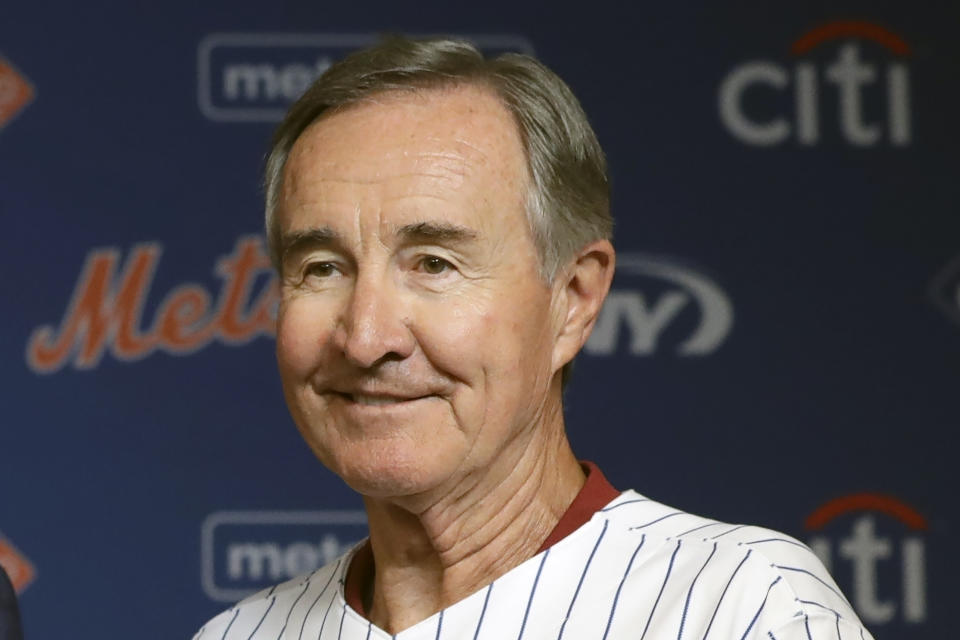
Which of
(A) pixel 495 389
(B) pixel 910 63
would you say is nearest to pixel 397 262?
(A) pixel 495 389

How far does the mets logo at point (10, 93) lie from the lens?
8.79 ft

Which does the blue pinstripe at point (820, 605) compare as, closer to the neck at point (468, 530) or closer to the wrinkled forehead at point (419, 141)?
the neck at point (468, 530)

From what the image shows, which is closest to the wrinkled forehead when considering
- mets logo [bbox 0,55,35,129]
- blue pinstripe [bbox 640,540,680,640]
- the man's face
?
the man's face

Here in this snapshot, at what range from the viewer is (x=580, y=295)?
59.7 inches

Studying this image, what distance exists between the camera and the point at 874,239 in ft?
8.77

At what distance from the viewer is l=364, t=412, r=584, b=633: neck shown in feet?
4.83

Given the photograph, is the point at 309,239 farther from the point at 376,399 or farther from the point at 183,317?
the point at 183,317

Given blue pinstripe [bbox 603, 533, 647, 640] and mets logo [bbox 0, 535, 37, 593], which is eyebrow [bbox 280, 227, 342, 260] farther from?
mets logo [bbox 0, 535, 37, 593]

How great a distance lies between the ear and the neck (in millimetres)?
82

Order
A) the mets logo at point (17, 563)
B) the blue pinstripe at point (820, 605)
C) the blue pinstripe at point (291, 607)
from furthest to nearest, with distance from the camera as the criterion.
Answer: the mets logo at point (17, 563) < the blue pinstripe at point (291, 607) < the blue pinstripe at point (820, 605)

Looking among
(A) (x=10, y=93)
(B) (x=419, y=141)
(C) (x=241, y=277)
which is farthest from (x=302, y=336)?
(A) (x=10, y=93)

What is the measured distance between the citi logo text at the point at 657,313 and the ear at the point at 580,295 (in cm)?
116

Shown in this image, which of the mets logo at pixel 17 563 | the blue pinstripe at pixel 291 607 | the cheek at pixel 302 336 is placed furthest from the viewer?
the mets logo at pixel 17 563

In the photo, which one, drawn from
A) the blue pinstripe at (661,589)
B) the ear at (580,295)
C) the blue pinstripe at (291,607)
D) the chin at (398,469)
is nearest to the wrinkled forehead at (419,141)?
the ear at (580,295)
